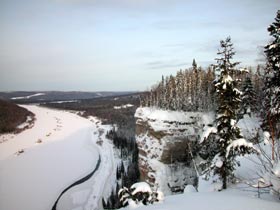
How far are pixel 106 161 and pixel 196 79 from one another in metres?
27.9

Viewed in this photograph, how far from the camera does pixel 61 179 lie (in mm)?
42188

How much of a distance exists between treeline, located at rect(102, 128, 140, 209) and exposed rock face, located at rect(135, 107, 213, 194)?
489 cm

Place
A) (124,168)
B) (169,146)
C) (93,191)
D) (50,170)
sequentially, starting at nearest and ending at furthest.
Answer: (169,146), (93,191), (50,170), (124,168)

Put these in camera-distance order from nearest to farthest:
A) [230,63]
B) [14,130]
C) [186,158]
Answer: [230,63], [186,158], [14,130]

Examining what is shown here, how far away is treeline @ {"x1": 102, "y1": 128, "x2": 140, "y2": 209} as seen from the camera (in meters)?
34.0

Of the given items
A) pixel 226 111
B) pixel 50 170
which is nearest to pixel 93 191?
pixel 50 170

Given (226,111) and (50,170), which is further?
(50,170)

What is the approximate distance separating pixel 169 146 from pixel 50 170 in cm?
2502

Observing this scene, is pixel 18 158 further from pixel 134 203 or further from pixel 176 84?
A: pixel 134 203

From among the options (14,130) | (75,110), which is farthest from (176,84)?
(75,110)

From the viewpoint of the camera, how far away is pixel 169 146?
36.7m

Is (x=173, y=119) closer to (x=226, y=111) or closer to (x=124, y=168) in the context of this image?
(x=124, y=168)

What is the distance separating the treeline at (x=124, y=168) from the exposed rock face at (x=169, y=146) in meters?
4.89

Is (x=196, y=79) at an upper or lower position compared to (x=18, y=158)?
upper
